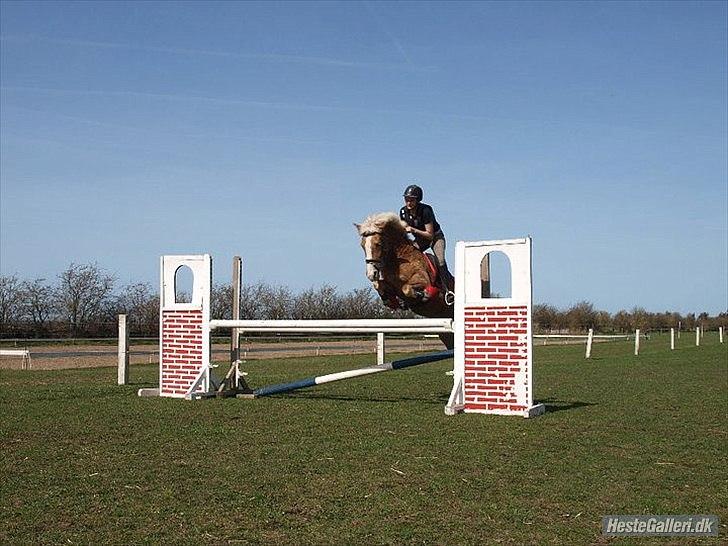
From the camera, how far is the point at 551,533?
11.7ft

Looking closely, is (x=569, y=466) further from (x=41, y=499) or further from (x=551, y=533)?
(x=41, y=499)

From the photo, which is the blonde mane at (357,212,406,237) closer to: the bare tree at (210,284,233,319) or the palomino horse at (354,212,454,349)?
the palomino horse at (354,212,454,349)

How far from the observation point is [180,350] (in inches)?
389

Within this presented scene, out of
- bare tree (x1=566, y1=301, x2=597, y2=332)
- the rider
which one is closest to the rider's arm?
the rider

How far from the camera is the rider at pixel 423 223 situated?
8305mm

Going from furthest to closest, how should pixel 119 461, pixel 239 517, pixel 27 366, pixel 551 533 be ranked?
pixel 27 366 → pixel 119 461 → pixel 239 517 → pixel 551 533

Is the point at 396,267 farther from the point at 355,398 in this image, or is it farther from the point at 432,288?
the point at 355,398

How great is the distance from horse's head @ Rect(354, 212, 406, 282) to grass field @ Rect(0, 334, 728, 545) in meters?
1.47

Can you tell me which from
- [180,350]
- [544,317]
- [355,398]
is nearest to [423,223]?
[355,398]

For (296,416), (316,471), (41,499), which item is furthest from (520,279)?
(41,499)

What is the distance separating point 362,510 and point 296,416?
378 centimetres

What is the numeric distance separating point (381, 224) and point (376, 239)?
6.4 inches

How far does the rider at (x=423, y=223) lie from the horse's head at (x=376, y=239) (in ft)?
1.62

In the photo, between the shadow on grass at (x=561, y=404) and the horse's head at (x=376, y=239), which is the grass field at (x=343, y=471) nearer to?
the shadow on grass at (x=561, y=404)
